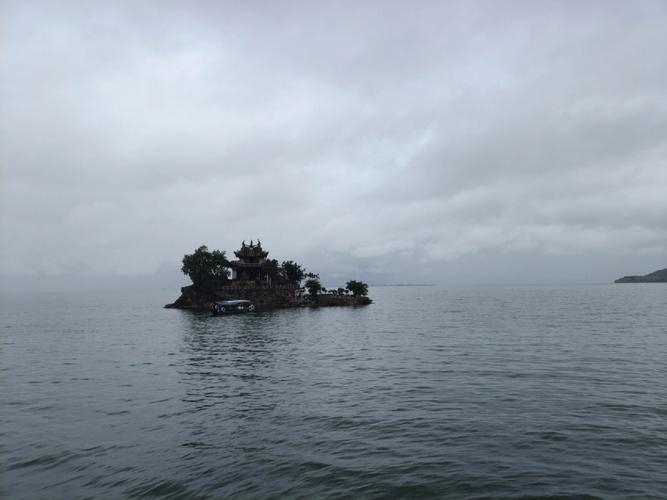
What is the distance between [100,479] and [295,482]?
24.4ft

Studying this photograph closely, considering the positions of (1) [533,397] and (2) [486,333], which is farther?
(2) [486,333]

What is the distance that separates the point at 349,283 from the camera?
481 feet

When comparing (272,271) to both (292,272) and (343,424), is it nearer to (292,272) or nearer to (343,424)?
(292,272)

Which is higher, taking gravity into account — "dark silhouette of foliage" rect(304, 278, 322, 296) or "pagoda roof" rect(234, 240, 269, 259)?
"pagoda roof" rect(234, 240, 269, 259)

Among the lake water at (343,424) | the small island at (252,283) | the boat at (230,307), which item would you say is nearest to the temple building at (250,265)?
the small island at (252,283)

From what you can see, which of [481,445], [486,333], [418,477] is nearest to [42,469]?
[418,477]

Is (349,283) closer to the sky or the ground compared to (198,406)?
closer to the sky

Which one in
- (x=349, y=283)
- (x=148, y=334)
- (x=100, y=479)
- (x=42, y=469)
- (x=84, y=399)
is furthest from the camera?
(x=349, y=283)

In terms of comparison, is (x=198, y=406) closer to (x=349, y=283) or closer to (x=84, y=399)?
(x=84, y=399)

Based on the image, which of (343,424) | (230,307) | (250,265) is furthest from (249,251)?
(343,424)

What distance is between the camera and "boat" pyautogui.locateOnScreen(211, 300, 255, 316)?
4072 inches

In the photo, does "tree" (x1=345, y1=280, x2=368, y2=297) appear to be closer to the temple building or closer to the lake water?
the temple building

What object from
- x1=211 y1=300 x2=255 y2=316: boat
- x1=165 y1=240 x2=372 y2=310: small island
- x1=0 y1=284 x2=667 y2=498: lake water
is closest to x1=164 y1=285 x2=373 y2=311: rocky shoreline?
x1=165 y1=240 x2=372 y2=310: small island

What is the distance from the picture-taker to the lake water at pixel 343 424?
595 inches
